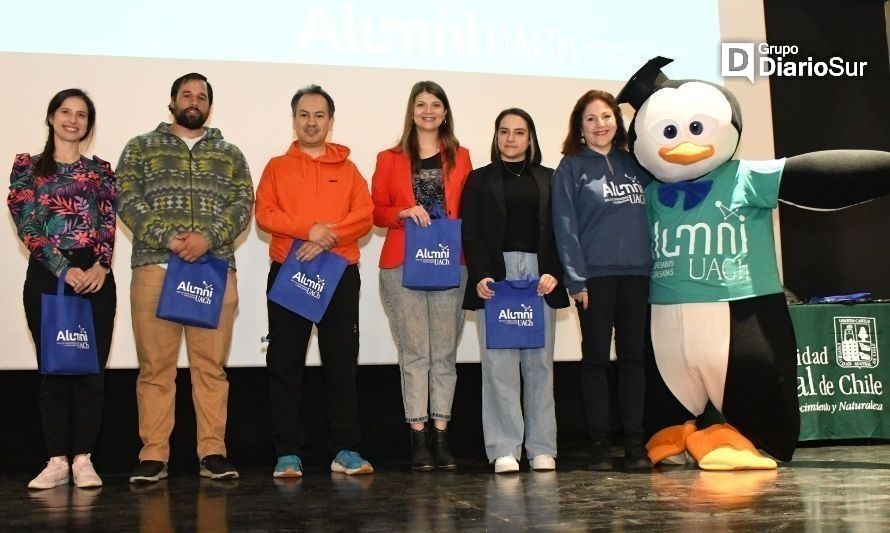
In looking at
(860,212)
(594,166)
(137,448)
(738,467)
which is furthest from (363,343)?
(860,212)

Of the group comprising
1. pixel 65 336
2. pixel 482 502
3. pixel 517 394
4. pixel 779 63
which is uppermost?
pixel 779 63

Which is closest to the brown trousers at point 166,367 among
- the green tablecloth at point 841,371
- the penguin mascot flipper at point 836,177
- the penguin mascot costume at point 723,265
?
the penguin mascot costume at point 723,265

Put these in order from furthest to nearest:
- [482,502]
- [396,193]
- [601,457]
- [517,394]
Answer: [396,193] → [517,394] → [601,457] → [482,502]

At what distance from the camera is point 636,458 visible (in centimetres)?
320

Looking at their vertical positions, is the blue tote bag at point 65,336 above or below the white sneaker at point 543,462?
above

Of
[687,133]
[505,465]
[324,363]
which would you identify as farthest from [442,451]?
[687,133]

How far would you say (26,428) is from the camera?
151 inches

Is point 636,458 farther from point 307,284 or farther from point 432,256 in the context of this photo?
point 307,284

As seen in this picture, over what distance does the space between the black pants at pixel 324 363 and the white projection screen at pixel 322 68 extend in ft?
2.38

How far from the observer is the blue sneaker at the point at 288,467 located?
3137 millimetres

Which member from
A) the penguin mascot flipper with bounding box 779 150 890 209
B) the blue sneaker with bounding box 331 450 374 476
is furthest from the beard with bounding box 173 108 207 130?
the penguin mascot flipper with bounding box 779 150 890 209

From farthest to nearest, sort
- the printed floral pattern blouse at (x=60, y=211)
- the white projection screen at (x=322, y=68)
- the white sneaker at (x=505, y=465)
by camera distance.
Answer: the white projection screen at (x=322, y=68)
the white sneaker at (x=505, y=465)
the printed floral pattern blouse at (x=60, y=211)

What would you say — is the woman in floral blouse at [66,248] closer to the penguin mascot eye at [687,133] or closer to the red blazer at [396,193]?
the red blazer at [396,193]

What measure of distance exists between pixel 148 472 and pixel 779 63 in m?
3.95
